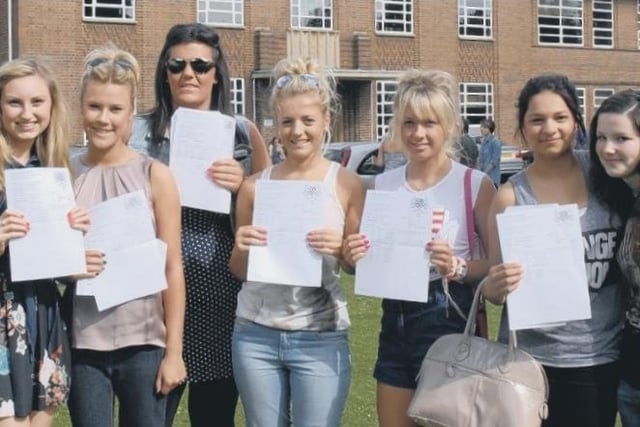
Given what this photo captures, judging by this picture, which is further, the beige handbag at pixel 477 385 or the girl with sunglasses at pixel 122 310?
the girl with sunglasses at pixel 122 310

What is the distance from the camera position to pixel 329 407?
Answer: 4.19 metres

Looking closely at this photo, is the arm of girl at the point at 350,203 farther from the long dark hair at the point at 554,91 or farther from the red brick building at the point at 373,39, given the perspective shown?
the red brick building at the point at 373,39

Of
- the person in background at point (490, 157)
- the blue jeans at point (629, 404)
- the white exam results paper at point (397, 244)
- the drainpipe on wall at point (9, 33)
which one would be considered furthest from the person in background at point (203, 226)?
the drainpipe on wall at point (9, 33)

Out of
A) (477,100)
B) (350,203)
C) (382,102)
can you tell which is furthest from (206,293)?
(477,100)

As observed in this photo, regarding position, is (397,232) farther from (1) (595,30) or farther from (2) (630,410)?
(1) (595,30)

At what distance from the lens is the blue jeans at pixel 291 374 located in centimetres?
417

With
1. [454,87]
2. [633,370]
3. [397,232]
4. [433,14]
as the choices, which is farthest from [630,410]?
[433,14]

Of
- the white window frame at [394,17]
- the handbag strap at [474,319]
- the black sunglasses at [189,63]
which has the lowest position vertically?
the handbag strap at [474,319]

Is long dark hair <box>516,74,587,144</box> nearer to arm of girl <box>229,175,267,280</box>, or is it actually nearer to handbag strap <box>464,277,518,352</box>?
handbag strap <box>464,277,518,352</box>

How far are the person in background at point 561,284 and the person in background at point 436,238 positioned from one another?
0.15 m

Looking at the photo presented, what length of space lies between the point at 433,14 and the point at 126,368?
1383 inches

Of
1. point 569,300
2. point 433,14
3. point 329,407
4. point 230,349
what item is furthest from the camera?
point 433,14

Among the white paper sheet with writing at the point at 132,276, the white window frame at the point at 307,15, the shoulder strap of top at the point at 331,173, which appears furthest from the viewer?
the white window frame at the point at 307,15

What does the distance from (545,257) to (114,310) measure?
1673 millimetres
